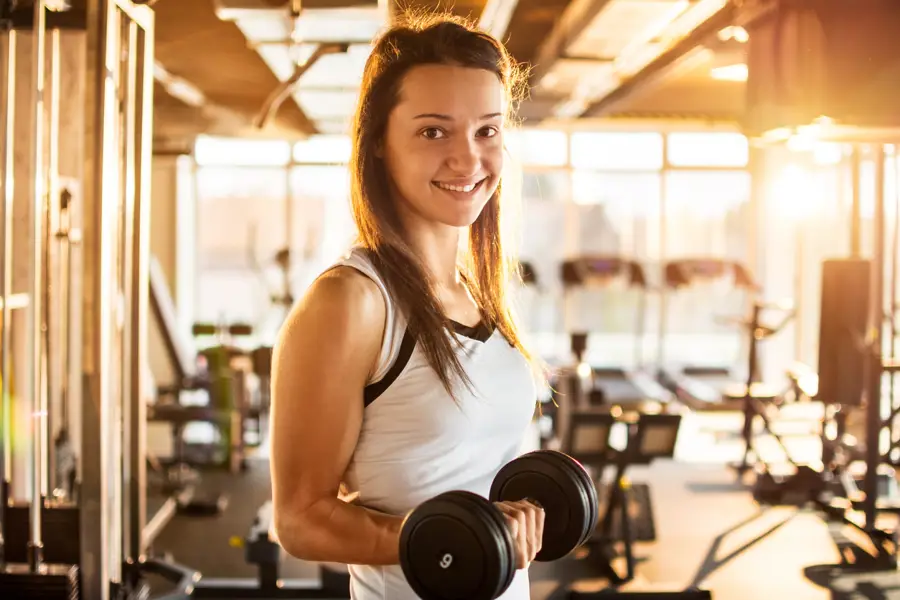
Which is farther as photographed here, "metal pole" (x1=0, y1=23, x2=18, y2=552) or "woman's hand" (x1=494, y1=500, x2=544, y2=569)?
"metal pole" (x1=0, y1=23, x2=18, y2=552)

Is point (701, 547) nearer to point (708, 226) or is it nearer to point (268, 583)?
point (268, 583)

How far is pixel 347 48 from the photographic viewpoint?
9.96ft

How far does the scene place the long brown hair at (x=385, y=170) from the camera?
1.02 meters

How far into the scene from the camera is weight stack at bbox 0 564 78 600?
7.24ft

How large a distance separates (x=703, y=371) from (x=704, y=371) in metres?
0.01

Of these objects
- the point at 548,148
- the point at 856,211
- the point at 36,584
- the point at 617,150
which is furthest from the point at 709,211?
the point at 36,584

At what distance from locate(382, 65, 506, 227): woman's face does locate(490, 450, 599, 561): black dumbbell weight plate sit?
1.14ft

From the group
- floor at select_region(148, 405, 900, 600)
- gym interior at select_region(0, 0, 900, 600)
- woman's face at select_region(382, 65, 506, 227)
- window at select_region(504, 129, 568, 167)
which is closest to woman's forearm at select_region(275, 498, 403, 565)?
gym interior at select_region(0, 0, 900, 600)

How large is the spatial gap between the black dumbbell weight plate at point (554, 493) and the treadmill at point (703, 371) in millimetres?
6569

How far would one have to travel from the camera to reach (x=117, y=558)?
2.71 metres

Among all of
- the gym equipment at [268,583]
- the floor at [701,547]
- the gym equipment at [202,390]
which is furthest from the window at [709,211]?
the gym equipment at [268,583]

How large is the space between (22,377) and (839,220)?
27.4 feet

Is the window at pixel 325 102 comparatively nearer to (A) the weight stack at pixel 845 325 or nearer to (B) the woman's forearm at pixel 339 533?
(A) the weight stack at pixel 845 325

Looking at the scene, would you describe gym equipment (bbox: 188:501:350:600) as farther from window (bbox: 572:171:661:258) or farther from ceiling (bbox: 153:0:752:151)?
window (bbox: 572:171:661:258)
